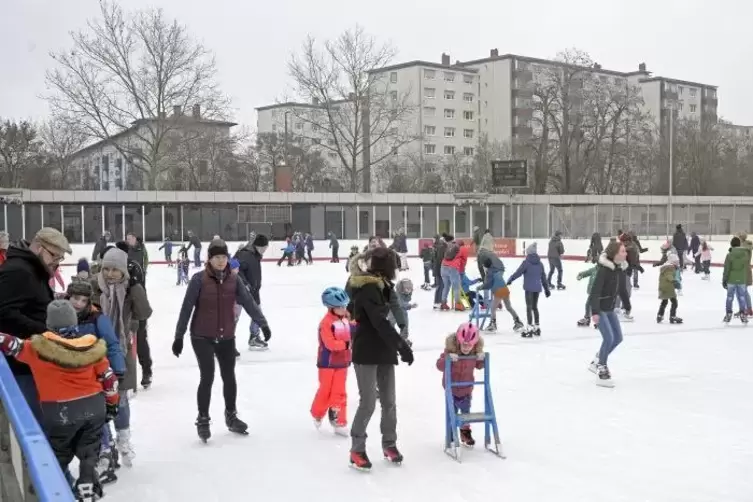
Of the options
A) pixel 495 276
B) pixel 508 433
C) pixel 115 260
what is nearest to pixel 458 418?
pixel 508 433

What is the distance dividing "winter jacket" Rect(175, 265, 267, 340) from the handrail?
2357 mm

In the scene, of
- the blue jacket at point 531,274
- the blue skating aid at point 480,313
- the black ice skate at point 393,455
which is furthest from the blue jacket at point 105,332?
the blue jacket at point 531,274

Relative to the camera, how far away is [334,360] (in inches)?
234

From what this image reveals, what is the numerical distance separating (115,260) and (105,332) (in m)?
0.91

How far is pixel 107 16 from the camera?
4234cm

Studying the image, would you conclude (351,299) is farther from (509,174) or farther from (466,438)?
(509,174)

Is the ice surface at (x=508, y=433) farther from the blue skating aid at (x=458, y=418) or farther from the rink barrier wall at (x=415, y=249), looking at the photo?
the rink barrier wall at (x=415, y=249)

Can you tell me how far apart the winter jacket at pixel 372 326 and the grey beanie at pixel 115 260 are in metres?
1.51

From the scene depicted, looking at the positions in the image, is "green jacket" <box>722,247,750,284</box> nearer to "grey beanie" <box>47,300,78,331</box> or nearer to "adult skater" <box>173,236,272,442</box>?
"adult skater" <box>173,236,272,442</box>

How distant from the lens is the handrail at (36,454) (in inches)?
75.2

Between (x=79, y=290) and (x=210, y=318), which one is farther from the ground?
(x=79, y=290)

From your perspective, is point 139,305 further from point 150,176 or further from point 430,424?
point 150,176

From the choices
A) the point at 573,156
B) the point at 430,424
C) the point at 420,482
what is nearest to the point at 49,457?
the point at 420,482

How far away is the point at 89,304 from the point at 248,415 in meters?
2.49
